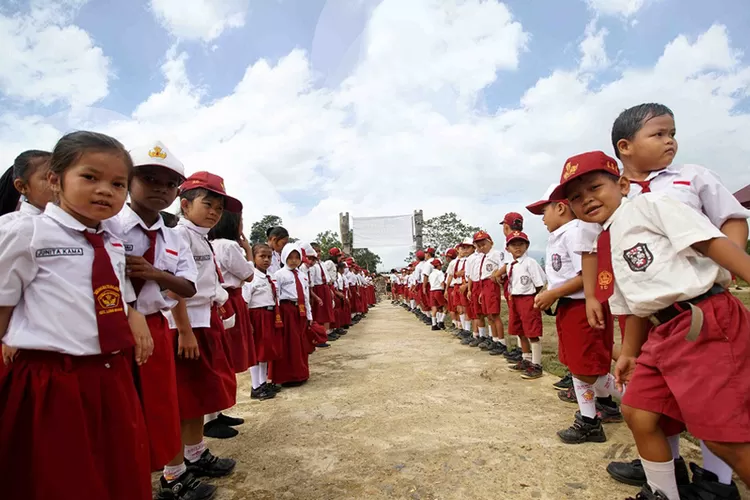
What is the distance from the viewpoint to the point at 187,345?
227 cm

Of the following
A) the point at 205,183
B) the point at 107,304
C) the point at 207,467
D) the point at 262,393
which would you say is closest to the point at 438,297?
the point at 262,393

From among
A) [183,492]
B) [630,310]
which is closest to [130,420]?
[183,492]

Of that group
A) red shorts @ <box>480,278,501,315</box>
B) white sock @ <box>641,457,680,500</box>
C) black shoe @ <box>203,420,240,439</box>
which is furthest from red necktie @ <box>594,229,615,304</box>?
red shorts @ <box>480,278,501,315</box>

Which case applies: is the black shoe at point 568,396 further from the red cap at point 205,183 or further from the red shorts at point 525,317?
the red cap at point 205,183

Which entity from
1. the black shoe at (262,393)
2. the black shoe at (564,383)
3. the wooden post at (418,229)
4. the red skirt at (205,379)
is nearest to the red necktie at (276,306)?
the black shoe at (262,393)

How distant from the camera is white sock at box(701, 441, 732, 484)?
1.93 m

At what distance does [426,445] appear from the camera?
284 centimetres

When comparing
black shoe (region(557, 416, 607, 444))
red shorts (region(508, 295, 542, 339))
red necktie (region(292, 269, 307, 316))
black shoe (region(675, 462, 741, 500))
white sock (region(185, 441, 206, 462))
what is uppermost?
red necktie (region(292, 269, 307, 316))

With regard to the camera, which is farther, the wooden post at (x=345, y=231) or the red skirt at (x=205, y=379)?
the wooden post at (x=345, y=231)

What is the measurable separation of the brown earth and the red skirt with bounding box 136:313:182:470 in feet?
1.95

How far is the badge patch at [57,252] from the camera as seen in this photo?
1.41 metres

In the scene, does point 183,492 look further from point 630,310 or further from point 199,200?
point 630,310

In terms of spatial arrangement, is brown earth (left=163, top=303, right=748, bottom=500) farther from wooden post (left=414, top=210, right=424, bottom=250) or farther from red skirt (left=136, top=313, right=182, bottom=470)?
wooden post (left=414, top=210, right=424, bottom=250)

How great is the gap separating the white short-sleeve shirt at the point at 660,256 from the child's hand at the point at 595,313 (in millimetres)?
503
